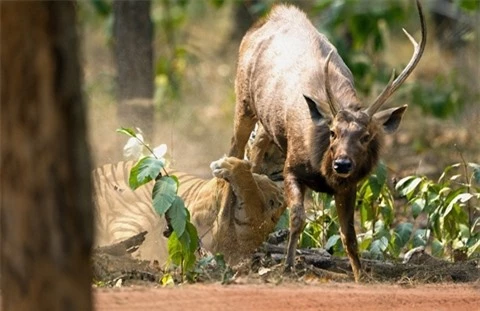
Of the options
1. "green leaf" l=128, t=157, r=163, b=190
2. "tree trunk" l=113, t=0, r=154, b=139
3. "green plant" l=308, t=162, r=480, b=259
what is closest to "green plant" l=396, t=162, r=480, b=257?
"green plant" l=308, t=162, r=480, b=259

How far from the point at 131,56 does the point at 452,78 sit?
6.66m

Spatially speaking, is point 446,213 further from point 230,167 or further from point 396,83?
point 230,167

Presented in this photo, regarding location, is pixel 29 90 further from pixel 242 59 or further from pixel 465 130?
pixel 465 130

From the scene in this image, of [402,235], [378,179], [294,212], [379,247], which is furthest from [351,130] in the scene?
[402,235]

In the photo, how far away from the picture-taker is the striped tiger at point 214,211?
10422mm

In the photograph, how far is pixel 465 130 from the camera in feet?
64.3

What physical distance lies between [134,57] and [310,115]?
5839mm

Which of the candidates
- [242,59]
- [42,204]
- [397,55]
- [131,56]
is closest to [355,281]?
[242,59]

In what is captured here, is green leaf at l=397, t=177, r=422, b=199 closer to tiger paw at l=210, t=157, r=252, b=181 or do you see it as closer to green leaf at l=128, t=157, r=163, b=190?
tiger paw at l=210, t=157, r=252, b=181

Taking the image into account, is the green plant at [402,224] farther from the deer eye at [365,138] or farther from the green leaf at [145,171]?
the green leaf at [145,171]

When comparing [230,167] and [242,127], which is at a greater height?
[242,127]

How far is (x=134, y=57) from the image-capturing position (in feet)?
50.7

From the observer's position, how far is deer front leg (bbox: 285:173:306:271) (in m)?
9.52

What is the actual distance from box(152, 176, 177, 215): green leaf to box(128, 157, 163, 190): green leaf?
8 centimetres
